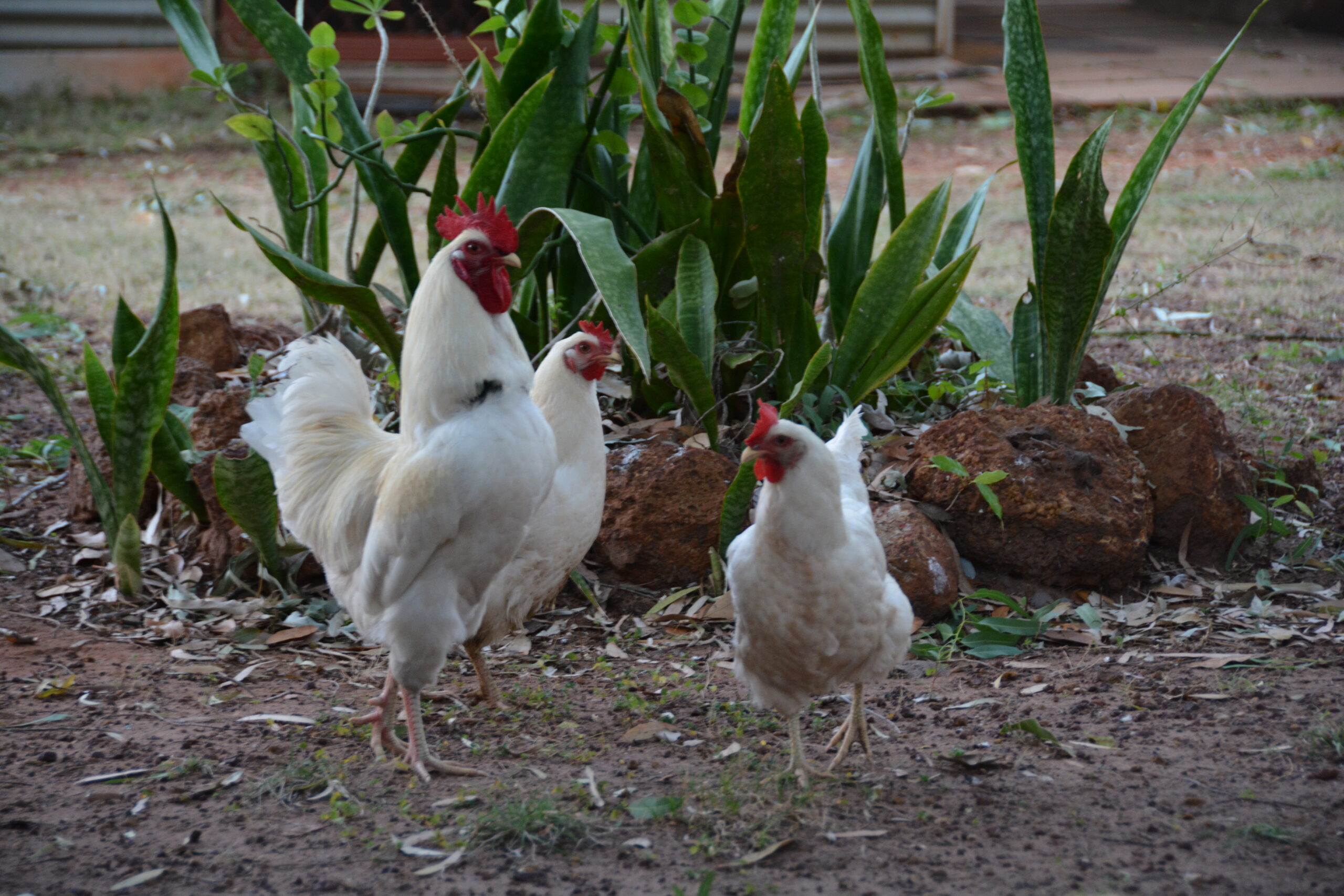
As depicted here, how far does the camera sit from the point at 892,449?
3771 millimetres

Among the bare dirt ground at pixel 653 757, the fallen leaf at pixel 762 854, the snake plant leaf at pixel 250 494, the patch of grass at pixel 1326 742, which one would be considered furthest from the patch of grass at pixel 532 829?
the patch of grass at pixel 1326 742

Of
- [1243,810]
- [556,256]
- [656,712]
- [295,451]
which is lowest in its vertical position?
[656,712]

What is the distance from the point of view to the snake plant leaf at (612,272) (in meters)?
3.02

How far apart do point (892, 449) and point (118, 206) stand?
22.7 feet

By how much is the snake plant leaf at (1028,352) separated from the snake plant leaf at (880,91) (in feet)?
1.77

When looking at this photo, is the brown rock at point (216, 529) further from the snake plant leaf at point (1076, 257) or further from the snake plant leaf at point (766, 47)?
the snake plant leaf at point (1076, 257)

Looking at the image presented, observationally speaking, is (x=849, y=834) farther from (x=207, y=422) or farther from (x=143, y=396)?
(x=207, y=422)

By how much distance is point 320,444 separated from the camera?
2967mm

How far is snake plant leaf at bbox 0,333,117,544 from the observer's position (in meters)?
3.20

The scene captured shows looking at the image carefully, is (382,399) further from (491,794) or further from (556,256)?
(491,794)

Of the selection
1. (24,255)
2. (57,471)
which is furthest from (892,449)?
(24,255)

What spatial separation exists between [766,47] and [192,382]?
8.20ft

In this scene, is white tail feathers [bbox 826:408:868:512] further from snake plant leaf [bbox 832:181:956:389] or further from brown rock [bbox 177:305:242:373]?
brown rock [bbox 177:305:242:373]

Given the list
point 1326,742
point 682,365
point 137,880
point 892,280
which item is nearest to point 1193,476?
point 892,280
